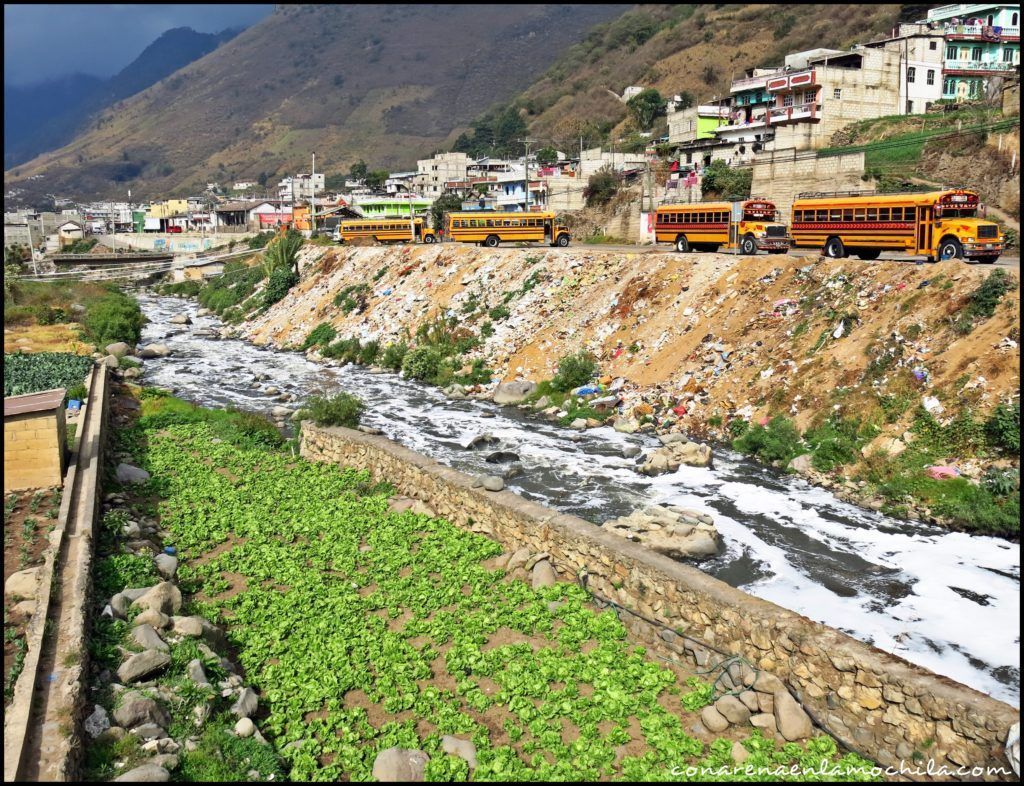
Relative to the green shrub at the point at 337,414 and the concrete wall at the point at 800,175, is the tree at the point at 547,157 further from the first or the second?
the green shrub at the point at 337,414

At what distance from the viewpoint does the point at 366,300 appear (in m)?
37.7

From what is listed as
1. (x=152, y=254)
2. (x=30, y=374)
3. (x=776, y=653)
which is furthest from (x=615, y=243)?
(x=152, y=254)

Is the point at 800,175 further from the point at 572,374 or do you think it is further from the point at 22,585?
the point at 22,585

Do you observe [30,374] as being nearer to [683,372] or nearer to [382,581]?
[382,581]

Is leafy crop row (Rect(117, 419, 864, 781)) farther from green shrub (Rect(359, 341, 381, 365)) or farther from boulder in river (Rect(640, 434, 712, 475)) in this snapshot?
green shrub (Rect(359, 341, 381, 365))

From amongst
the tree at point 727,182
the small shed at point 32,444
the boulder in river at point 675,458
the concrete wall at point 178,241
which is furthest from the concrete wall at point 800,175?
the concrete wall at point 178,241

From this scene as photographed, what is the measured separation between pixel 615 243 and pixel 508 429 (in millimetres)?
25343

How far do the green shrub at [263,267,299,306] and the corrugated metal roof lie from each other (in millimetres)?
32550

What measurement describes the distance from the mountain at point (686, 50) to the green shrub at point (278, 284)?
52.9 m

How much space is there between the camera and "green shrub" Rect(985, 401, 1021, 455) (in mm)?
14117

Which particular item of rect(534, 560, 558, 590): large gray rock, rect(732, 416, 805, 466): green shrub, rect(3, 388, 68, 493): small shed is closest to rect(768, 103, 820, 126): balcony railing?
rect(732, 416, 805, 466): green shrub

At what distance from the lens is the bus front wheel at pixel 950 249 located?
20578 millimetres

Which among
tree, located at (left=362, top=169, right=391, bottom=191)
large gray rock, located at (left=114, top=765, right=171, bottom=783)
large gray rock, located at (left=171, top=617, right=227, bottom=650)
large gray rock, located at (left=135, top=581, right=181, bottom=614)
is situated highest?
tree, located at (left=362, top=169, right=391, bottom=191)

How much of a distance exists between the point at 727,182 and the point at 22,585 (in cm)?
4184
